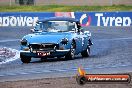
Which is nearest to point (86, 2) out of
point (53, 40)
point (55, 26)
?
point (55, 26)

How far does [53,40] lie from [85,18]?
2597cm

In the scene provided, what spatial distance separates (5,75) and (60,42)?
371cm

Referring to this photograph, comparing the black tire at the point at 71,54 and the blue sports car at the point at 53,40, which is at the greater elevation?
the blue sports car at the point at 53,40

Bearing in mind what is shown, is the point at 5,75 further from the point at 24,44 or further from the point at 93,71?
the point at 24,44

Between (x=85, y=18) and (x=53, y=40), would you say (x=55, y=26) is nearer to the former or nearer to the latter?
(x=53, y=40)

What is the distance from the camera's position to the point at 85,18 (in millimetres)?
43156

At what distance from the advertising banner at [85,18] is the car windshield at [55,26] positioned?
23.7 meters

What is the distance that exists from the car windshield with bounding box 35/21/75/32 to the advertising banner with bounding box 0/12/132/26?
23.7 meters

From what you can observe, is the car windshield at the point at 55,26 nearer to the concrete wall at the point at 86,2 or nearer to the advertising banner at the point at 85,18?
the advertising banner at the point at 85,18

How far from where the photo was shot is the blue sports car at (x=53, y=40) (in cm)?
1731

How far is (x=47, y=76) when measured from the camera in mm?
13297

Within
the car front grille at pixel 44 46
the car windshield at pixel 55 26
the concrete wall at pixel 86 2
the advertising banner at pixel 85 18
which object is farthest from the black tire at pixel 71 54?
the concrete wall at pixel 86 2

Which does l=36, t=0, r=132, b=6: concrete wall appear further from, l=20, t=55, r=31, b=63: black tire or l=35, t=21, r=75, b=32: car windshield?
l=20, t=55, r=31, b=63: black tire

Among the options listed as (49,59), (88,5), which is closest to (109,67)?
(49,59)
